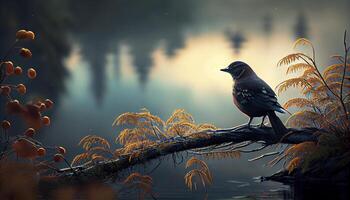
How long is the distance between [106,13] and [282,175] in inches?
80.9

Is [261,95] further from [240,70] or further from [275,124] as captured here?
[240,70]

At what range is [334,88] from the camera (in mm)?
2943

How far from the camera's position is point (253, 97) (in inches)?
112

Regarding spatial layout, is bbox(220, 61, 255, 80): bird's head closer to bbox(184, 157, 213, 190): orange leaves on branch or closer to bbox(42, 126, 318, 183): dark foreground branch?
bbox(42, 126, 318, 183): dark foreground branch

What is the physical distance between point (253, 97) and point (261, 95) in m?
0.05

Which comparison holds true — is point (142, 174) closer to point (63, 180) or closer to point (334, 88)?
point (63, 180)

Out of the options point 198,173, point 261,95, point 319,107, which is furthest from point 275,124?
point 198,173

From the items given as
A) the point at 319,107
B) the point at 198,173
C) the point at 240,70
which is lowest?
the point at 198,173

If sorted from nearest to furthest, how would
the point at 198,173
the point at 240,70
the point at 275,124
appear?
the point at 275,124, the point at 198,173, the point at 240,70

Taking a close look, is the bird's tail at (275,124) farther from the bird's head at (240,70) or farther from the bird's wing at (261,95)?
the bird's head at (240,70)

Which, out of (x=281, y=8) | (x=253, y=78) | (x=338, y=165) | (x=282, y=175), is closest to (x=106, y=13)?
(x=281, y=8)

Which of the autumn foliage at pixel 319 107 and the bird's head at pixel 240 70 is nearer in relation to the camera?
the autumn foliage at pixel 319 107

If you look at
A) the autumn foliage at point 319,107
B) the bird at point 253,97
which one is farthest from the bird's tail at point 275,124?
the autumn foliage at point 319,107

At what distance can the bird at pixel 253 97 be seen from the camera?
2766mm
